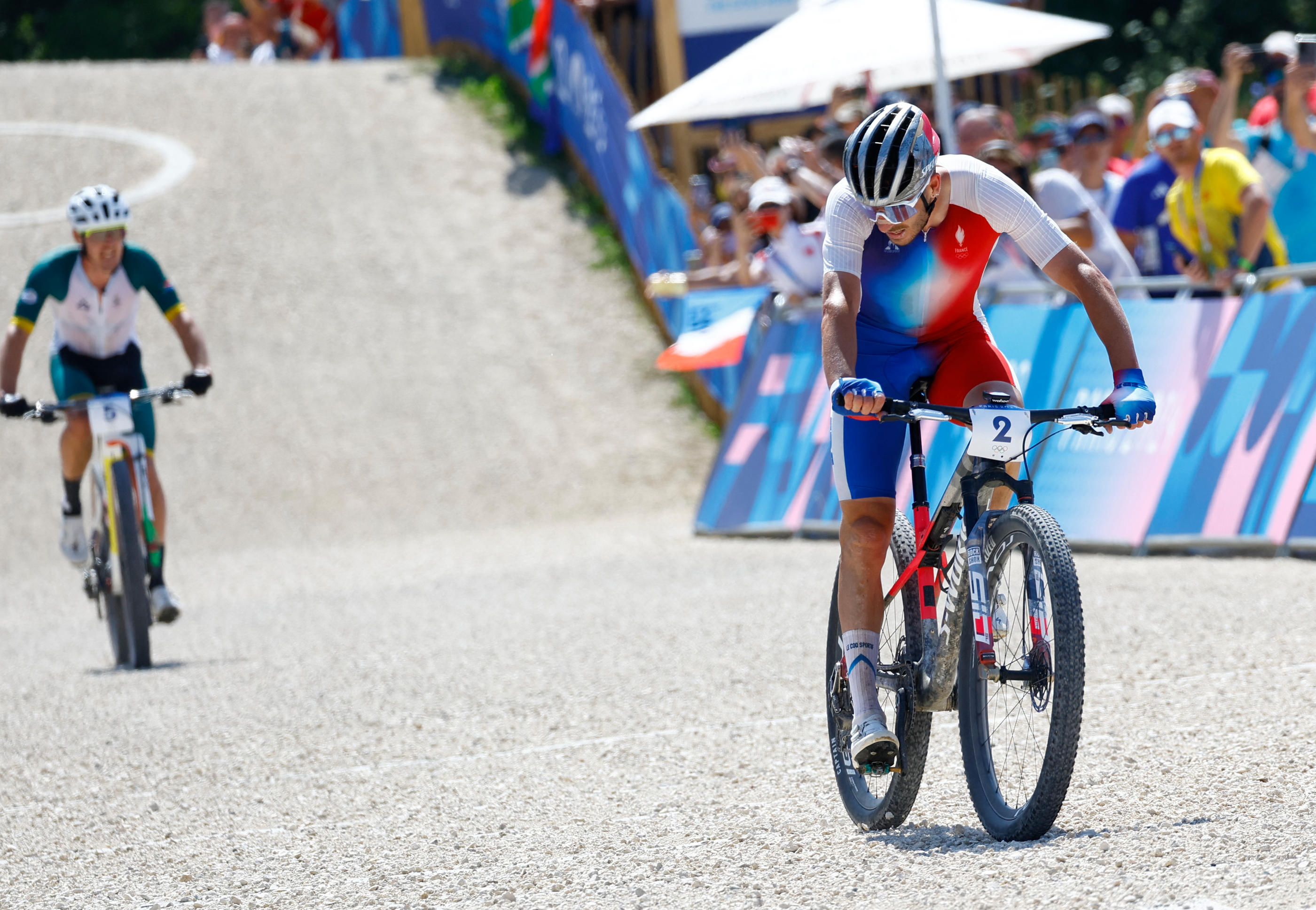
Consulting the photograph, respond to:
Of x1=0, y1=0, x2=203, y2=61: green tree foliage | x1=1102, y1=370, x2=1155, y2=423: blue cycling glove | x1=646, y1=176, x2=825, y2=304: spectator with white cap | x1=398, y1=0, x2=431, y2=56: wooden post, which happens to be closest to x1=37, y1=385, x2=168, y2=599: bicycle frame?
x1=646, y1=176, x2=825, y2=304: spectator with white cap

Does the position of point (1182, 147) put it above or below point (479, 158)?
above

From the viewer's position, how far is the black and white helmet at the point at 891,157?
4363mm

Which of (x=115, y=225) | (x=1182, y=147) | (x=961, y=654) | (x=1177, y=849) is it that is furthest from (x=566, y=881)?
(x=1182, y=147)

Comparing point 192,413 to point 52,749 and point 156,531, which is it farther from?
point 52,749

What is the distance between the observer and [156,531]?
8930 mm

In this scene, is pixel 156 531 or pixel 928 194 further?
pixel 156 531

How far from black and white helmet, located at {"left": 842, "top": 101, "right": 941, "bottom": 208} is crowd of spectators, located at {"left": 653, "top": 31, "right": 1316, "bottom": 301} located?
5.03 metres

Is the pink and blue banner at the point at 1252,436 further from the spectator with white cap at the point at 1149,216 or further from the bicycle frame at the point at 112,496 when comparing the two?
the bicycle frame at the point at 112,496

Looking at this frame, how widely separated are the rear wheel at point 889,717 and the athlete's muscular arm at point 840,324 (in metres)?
0.58

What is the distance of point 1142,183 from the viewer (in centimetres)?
1028

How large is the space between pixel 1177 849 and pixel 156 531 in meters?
6.27

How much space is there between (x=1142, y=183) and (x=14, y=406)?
663 centimetres

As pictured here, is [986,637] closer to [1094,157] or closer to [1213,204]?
[1213,204]

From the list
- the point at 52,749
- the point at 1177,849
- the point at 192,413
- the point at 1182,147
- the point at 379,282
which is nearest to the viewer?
the point at 1177,849
